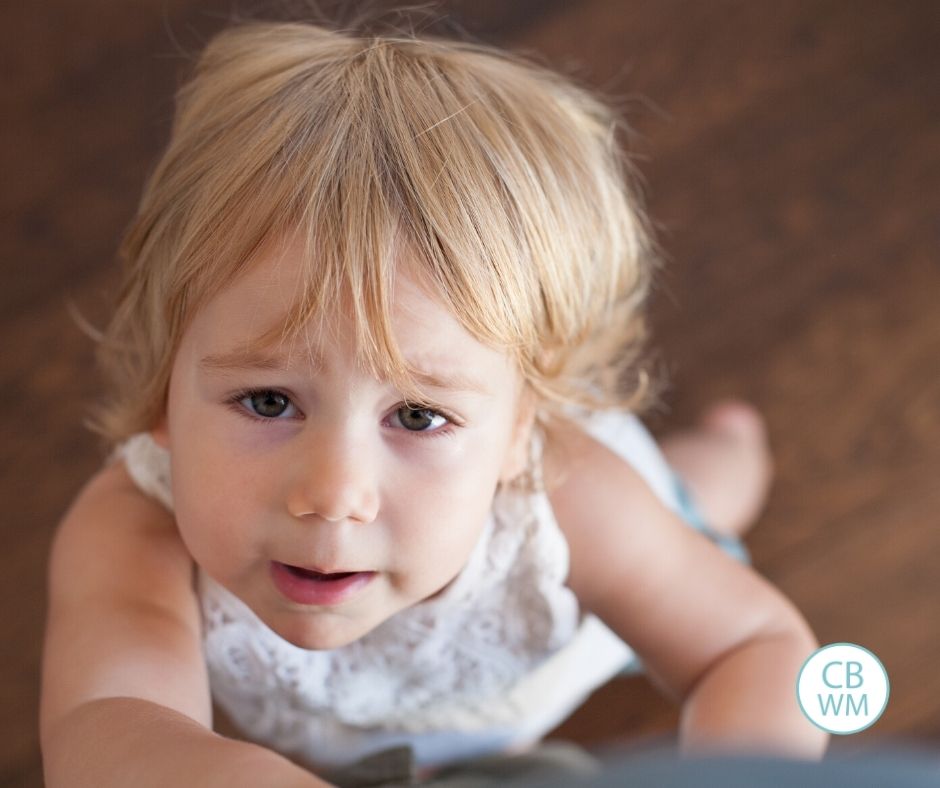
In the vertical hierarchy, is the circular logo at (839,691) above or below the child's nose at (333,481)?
below

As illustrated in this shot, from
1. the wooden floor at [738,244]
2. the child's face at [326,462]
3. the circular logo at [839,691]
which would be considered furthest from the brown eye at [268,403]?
the wooden floor at [738,244]

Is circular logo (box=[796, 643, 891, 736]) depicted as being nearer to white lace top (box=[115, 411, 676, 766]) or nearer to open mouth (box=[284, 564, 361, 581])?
white lace top (box=[115, 411, 676, 766])

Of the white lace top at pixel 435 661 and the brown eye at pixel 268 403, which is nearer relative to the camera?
the brown eye at pixel 268 403

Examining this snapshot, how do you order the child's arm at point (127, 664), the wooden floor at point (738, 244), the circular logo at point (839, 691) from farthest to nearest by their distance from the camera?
the wooden floor at point (738, 244), the circular logo at point (839, 691), the child's arm at point (127, 664)

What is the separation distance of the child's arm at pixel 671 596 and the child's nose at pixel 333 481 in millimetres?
181

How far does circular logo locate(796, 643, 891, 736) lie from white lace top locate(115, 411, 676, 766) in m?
0.14

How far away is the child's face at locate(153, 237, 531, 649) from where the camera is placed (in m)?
0.54

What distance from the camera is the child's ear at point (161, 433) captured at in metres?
0.67

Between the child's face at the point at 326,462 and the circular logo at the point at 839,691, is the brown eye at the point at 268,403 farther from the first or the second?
the circular logo at the point at 839,691

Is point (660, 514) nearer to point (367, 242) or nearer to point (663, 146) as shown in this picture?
point (367, 242)

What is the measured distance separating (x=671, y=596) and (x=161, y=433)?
12.1 inches

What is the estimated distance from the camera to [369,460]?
1.78 ft

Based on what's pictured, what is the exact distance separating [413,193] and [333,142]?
0.05 metres

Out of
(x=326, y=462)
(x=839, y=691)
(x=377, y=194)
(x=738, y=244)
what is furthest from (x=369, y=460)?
(x=738, y=244)
